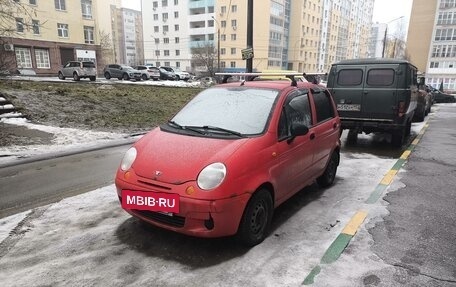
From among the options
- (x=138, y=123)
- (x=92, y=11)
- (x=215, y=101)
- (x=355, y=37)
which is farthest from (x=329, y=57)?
(x=215, y=101)

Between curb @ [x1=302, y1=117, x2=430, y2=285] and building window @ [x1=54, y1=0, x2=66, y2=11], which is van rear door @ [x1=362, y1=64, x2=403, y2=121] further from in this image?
building window @ [x1=54, y1=0, x2=66, y2=11]

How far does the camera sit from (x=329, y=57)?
9238 centimetres

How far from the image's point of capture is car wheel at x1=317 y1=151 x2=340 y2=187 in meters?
5.63

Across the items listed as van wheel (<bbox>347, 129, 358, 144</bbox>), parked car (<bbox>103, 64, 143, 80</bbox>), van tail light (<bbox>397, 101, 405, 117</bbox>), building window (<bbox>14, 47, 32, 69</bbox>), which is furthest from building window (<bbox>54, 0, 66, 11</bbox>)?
van tail light (<bbox>397, 101, 405, 117</bbox>)

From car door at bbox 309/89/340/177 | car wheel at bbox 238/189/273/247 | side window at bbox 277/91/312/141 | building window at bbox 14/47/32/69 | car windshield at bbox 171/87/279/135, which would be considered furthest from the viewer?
building window at bbox 14/47/32/69

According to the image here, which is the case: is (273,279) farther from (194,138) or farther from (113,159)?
(113,159)

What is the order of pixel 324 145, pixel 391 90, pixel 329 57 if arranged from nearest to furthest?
pixel 324 145
pixel 391 90
pixel 329 57

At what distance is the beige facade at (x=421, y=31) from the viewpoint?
6969 cm

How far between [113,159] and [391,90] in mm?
6545

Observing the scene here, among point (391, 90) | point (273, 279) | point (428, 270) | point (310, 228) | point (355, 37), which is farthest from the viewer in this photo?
point (355, 37)

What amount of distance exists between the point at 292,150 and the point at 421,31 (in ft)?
264

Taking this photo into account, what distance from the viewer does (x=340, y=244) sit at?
3752 millimetres

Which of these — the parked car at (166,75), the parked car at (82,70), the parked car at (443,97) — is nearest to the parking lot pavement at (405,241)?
the parked car at (82,70)

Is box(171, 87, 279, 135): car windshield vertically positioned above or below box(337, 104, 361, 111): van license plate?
above
